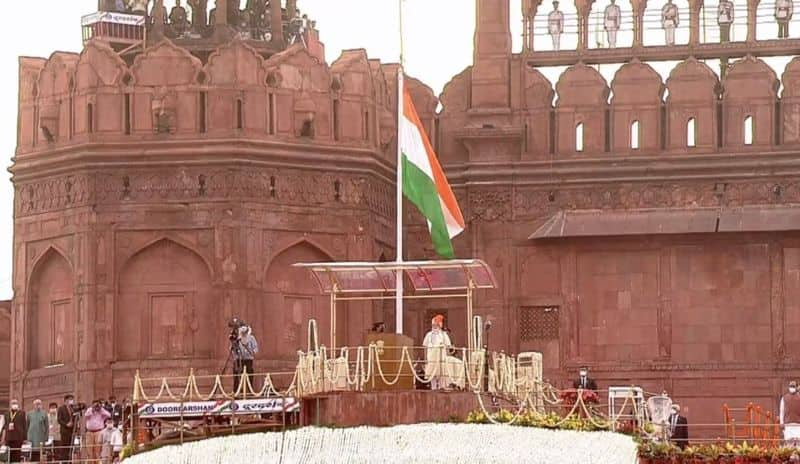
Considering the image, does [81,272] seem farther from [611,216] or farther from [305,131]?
[611,216]

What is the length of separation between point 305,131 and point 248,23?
3.77 metres

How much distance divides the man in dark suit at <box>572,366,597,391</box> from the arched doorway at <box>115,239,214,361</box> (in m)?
6.16

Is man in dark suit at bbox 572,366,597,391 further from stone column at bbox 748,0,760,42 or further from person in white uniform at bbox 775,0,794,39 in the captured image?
person in white uniform at bbox 775,0,794,39

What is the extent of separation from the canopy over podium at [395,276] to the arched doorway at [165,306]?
6.79 meters

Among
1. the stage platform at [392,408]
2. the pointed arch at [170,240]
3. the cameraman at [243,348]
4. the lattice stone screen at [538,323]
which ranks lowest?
the stage platform at [392,408]

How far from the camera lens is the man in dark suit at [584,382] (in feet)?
152

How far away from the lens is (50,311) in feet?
165

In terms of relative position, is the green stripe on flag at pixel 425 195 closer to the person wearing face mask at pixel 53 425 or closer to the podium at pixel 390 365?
the podium at pixel 390 365

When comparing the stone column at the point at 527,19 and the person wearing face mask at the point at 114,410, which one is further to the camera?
the stone column at the point at 527,19

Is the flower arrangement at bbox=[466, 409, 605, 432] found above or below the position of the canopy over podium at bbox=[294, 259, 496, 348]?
below

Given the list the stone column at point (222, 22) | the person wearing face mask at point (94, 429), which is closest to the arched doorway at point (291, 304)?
the stone column at point (222, 22)

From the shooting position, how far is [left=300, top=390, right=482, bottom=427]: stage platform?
37656 millimetres

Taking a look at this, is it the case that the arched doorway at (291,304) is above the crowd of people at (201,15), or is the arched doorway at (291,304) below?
below

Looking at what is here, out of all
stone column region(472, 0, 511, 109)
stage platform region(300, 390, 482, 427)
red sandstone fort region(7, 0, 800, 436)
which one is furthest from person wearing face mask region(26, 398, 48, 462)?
stone column region(472, 0, 511, 109)
